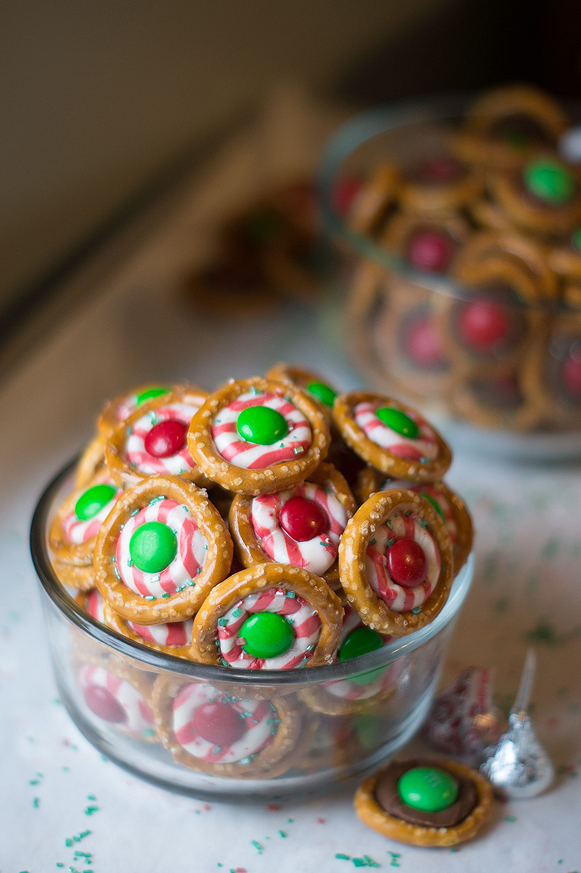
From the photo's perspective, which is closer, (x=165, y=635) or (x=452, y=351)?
(x=165, y=635)

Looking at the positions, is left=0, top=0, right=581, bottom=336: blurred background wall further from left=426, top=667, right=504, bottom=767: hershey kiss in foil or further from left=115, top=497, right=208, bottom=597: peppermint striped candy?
left=426, top=667, right=504, bottom=767: hershey kiss in foil

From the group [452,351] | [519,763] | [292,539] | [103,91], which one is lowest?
[519,763]

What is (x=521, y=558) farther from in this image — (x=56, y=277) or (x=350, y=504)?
(x=56, y=277)

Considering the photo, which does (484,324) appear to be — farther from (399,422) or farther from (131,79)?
(131,79)

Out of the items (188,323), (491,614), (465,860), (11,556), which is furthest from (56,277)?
A: (465,860)

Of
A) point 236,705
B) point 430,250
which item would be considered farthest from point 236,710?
point 430,250

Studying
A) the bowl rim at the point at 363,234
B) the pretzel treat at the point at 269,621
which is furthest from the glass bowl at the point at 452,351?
the pretzel treat at the point at 269,621

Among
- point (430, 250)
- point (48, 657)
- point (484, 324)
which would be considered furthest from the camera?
point (430, 250)
